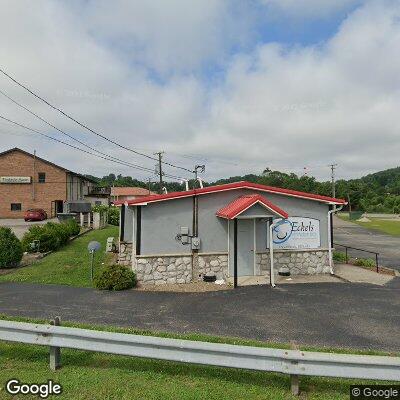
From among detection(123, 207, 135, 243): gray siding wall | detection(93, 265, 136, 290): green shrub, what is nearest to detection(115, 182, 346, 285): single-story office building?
detection(93, 265, 136, 290): green shrub

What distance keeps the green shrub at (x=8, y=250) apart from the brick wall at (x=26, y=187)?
32892 mm

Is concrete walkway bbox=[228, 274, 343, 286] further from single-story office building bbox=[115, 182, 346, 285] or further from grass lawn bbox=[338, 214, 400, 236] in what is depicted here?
grass lawn bbox=[338, 214, 400, 236]

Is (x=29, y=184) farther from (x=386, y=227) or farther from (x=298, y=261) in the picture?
(x=386, y=227)

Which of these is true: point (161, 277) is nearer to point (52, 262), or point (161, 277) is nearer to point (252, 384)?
point (52, 262)

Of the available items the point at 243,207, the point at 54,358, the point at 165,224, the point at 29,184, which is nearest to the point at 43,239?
the point at 165,224

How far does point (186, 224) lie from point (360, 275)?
772cm

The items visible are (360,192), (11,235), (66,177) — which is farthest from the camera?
(360,192)

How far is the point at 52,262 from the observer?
52.0 feet

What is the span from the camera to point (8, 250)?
1504 cm

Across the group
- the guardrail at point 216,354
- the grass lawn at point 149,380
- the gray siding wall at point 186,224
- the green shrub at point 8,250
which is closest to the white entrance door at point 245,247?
the gray siding wall at point 186,224

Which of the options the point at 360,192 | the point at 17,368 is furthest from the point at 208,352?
the point at 360,192

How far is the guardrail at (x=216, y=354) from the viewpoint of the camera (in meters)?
4.00

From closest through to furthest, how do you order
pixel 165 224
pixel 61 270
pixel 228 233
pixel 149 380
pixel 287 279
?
pixel 149 380, pixel 165 224, pixel 287 279, pixel 228 233, pixel 61 270

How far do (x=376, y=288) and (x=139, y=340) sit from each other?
10.1m
